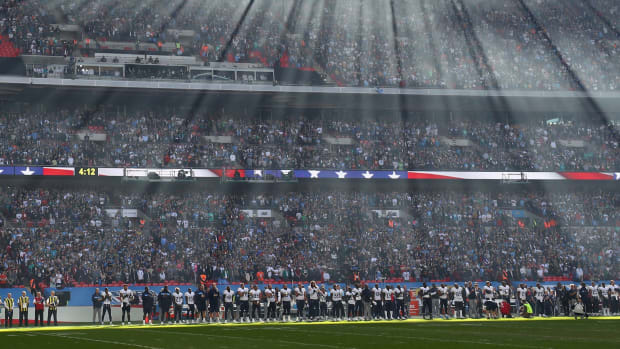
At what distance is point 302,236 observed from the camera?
45.3m

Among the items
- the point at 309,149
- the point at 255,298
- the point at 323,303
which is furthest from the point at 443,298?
the point at 309,149

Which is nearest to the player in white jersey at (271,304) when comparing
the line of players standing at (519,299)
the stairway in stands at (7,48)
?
the line of players standing at (519,299)

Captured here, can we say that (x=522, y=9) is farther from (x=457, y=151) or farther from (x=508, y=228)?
(x=508, y=228)

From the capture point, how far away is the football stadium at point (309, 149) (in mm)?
41812

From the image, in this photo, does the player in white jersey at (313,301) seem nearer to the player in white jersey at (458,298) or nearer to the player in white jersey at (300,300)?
the player in white jersey at (300,300)

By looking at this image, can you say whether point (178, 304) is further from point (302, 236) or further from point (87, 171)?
point (87, 171)

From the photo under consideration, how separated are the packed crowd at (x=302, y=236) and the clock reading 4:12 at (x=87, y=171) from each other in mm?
1766

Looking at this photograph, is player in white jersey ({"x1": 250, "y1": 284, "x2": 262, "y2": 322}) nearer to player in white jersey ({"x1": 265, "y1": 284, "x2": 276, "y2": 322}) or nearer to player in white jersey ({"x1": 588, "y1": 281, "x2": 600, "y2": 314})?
player in white jersey ({"x1": 265, "y1": 284, "x2": 276, "y2": 322})

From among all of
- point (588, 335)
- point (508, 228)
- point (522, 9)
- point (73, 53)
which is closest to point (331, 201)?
point (508, 228)

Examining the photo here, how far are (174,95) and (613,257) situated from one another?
29.4 m

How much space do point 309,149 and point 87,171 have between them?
1440 centimetres

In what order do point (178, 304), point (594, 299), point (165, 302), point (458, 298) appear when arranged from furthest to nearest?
point (594, 299), point (458, 298), point (178, 304), point (165, 302)

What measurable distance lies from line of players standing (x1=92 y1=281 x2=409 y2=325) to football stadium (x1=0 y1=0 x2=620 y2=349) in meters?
1.96

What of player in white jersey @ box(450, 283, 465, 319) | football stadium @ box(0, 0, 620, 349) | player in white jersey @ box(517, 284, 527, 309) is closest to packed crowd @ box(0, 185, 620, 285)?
football stadium @ box(0, 0, 620, 349)
